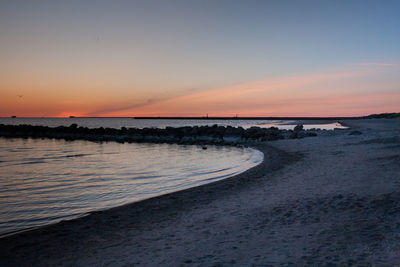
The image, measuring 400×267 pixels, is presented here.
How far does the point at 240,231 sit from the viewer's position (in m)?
6.20

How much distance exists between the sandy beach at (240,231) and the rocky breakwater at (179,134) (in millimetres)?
22727

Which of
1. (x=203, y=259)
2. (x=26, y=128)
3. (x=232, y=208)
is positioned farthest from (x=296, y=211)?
(x=26, y=128)

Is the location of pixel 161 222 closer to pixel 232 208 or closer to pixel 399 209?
pixel 232 208

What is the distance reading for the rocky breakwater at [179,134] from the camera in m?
35.5

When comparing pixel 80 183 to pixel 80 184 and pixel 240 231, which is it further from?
pixel 240 231

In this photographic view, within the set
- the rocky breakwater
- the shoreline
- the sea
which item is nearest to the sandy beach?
the shoreline

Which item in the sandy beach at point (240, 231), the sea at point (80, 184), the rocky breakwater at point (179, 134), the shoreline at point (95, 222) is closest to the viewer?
the sandy beach at point (240, 231)

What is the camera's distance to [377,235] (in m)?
5.30

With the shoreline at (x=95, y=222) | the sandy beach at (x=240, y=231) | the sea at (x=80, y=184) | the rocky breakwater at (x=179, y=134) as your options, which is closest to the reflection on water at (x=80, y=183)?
the sea at (x=80, y=184)

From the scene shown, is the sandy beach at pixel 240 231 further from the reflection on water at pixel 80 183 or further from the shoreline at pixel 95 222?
the reflection on water at pixel 80 183

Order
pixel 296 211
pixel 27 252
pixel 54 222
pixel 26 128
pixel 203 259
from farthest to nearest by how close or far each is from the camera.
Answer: pixel 26 128, pixel 54 222, pixel 296 211, pixel 27 252, pixel 203 259

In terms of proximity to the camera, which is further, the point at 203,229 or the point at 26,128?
the point at 26,128

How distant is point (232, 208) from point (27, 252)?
201 inches

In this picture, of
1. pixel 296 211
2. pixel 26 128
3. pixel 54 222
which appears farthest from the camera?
pixel 26 128
